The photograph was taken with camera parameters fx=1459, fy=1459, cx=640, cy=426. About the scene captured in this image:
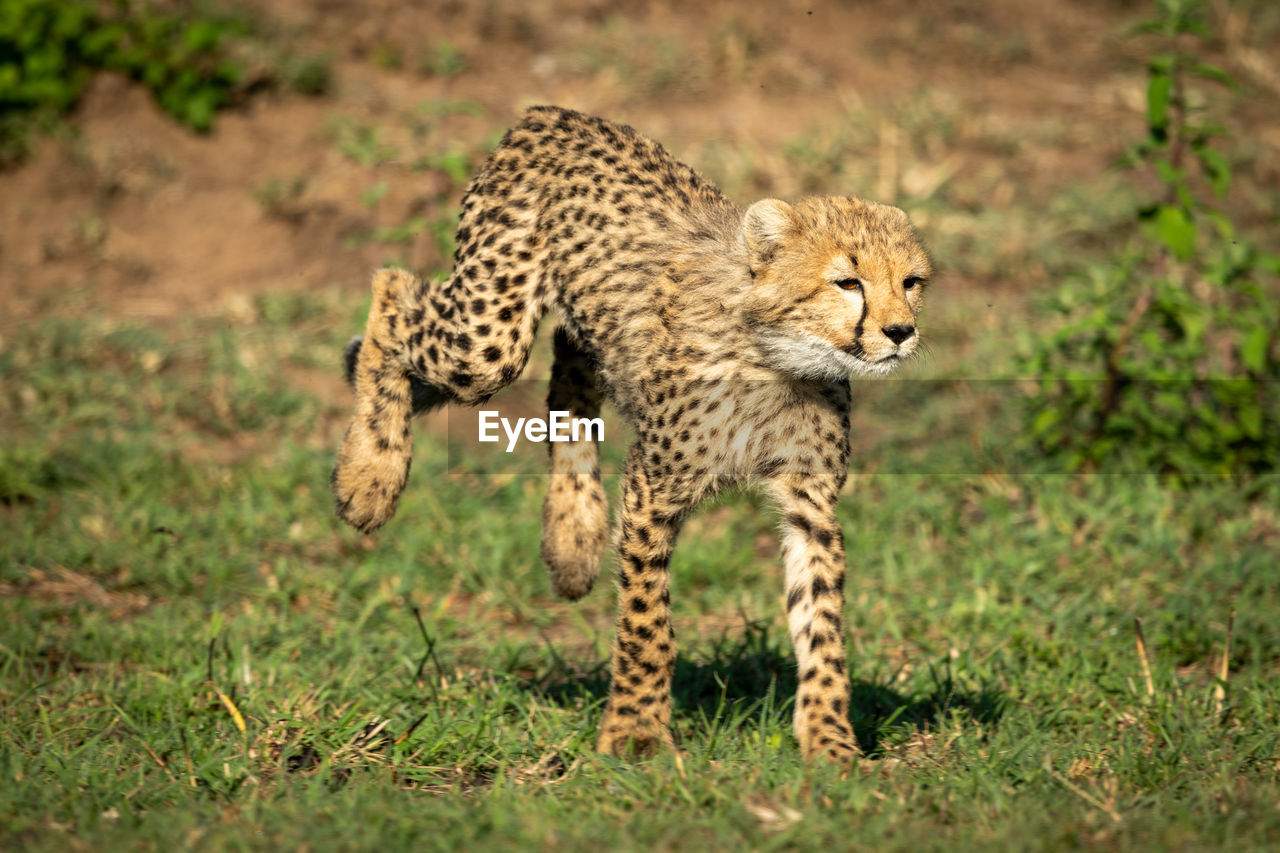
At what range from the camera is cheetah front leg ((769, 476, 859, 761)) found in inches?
163

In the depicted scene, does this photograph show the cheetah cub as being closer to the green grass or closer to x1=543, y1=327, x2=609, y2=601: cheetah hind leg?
x1=543, y1=327, x2=609, y2=601: cheetah hind leg

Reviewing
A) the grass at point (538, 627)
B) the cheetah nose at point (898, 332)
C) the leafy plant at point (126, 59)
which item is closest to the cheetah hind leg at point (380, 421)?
the grass at point (538, 627)

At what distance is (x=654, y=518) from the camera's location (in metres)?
4.29

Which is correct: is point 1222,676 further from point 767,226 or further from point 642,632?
point 767,226

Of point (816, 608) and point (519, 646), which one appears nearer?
point (816, 608)

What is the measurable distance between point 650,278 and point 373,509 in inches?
48.9

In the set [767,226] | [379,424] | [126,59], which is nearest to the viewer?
[767,226]

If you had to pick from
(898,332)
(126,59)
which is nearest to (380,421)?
(898,332)

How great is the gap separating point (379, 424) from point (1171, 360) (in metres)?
4.14

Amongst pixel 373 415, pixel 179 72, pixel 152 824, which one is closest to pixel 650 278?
pixel 373 415

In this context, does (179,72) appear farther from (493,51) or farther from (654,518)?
(654,518)

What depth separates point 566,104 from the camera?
10797 millimetres

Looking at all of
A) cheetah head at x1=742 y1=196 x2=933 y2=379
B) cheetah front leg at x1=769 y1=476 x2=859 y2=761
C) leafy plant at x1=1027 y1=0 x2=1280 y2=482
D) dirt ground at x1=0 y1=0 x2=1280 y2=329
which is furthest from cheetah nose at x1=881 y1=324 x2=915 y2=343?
dirt ground at x1=0 y1=0 x2=1280 y2=329

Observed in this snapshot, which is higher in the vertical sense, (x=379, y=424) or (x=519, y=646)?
(x=379, y=424)
